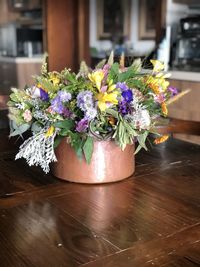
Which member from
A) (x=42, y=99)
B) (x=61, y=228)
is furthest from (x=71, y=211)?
(x=42, y=99)

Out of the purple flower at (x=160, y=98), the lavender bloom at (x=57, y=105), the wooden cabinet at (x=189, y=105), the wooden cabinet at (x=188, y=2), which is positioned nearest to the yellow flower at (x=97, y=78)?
the lavender bloom at (x=57, y=105)

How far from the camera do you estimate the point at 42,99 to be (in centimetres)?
108

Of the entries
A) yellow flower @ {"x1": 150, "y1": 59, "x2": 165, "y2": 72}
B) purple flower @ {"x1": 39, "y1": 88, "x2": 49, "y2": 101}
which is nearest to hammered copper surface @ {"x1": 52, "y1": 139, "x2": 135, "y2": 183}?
purple flower @ {"x1": 39, "y1": 88, "x2": 49, "y2": 101}

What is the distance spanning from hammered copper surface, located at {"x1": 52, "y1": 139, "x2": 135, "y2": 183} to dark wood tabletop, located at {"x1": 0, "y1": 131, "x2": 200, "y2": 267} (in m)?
0.03

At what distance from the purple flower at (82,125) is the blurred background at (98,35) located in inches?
82.4

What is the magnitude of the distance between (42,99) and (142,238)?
1.63 ft

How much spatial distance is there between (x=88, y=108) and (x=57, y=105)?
9 cm

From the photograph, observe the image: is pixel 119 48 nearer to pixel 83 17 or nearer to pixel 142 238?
pixel 83 17

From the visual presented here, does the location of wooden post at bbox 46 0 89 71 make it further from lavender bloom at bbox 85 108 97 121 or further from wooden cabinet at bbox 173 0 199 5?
lavender bloom at bbox 85 108 97 121

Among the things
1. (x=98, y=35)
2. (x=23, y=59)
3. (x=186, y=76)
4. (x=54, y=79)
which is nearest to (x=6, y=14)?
(x=23, y=59)

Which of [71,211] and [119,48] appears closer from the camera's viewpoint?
[71,211]

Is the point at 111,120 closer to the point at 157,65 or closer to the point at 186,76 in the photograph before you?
the point at 157,65

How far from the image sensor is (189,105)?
3008mm

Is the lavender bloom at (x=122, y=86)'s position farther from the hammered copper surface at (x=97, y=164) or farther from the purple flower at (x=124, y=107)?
the hammered copper surface at (x=97, y=164)
